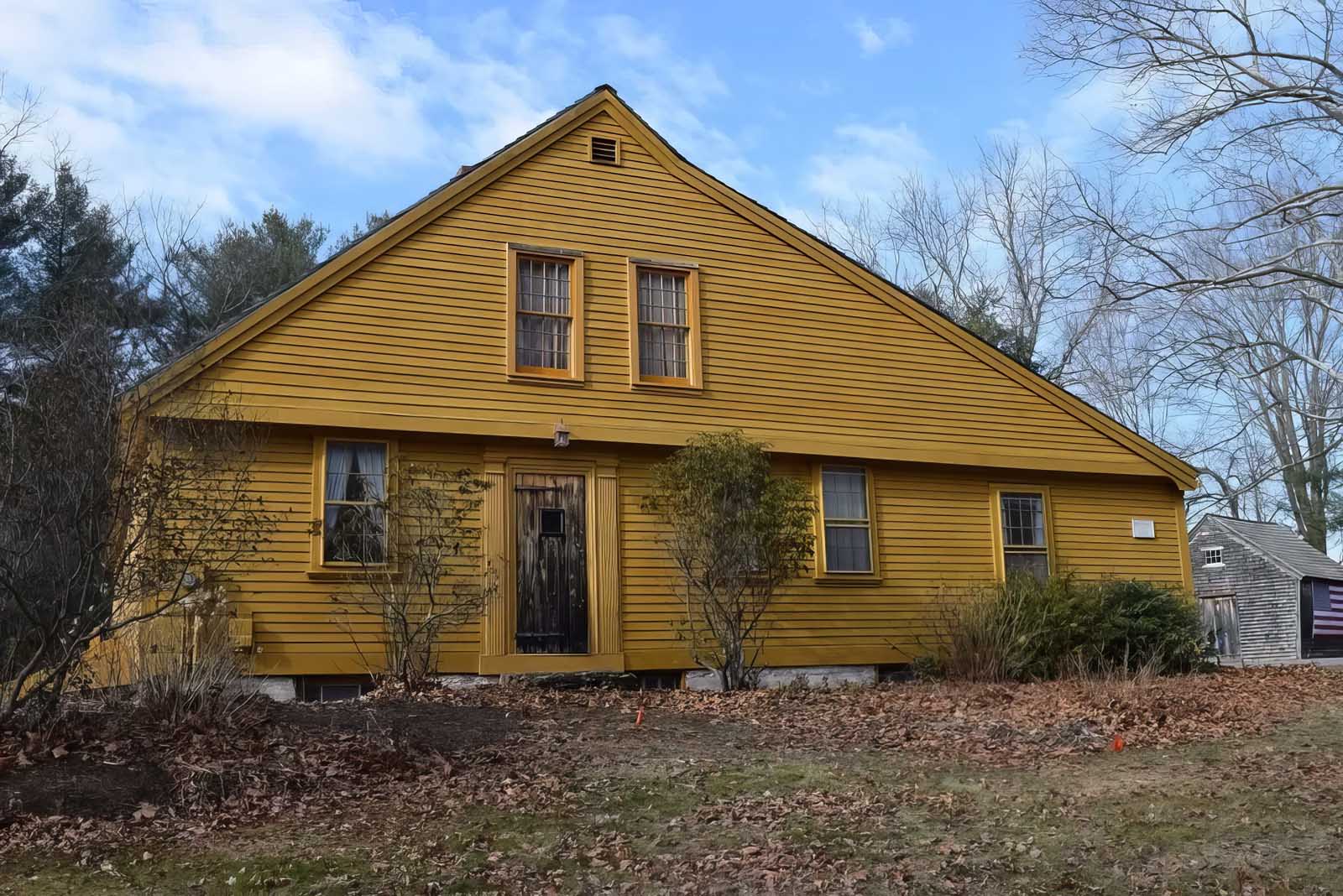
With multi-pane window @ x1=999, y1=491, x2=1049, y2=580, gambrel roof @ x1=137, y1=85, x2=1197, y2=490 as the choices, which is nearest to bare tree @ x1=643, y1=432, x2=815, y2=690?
gambrel roof @ x1=137, y1=85, x2=1197, y2=490

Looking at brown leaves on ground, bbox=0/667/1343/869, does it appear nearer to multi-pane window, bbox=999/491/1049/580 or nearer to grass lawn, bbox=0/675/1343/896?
grass lawn, bbox=0/675/1343/896

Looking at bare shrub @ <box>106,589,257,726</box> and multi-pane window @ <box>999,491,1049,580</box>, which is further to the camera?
multi-pane window @ <box>999,491,1049,580</box>

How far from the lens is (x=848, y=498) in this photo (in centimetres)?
1675

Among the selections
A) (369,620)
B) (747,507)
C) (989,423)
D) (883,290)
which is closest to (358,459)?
(369,620)

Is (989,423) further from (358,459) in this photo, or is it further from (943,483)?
(358,459)

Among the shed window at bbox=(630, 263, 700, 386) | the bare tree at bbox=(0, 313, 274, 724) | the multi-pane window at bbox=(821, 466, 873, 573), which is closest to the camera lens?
the bare tree at bbox=(0, 313, 274, 724)

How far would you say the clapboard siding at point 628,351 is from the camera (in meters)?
14.3

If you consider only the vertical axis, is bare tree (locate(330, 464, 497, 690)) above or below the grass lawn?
above

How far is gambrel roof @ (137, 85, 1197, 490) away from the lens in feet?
44.7

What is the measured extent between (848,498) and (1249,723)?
20.5 ft

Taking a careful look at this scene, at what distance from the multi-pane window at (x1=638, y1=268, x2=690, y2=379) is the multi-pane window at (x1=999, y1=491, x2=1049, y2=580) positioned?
5.28 meters

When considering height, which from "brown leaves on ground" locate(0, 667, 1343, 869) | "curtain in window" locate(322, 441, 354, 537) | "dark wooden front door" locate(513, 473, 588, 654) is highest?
"curtain in window" locate(322, 441, 354, 537)

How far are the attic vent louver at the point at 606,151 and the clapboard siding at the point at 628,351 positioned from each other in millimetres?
100

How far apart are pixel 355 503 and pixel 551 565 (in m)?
2.43
